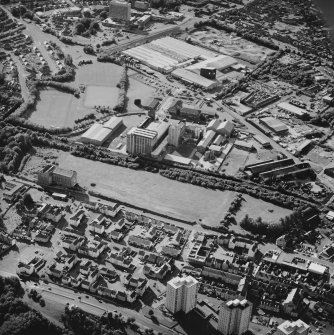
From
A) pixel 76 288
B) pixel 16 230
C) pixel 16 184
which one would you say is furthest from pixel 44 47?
pixel 76 288

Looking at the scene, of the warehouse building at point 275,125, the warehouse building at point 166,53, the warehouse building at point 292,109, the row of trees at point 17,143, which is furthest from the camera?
the warehouse building at point 166,53

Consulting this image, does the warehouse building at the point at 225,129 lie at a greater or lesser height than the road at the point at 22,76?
greater

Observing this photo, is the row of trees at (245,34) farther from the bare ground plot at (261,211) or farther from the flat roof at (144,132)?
the bare ground plot at (261,211)

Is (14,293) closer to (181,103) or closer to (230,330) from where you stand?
(230,330)

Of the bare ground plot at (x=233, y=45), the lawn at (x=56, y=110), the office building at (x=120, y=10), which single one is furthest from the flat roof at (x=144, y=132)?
the office building at (x=120, y=10)

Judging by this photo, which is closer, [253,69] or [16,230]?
[16,230]

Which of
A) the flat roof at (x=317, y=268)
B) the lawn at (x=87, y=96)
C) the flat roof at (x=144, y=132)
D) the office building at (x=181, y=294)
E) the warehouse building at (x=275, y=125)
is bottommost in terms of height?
the lawn at (x=87, y=96)

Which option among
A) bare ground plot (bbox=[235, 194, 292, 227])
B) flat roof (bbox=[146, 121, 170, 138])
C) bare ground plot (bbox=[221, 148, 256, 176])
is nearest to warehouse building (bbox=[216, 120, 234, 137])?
bare ground plot (bbox=[221, 148, 256, 176])

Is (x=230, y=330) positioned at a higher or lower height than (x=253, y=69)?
higher
